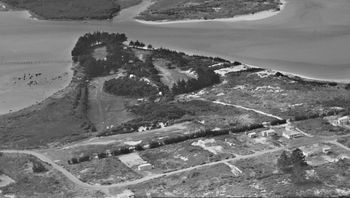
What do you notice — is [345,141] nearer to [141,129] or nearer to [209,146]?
[209,146]

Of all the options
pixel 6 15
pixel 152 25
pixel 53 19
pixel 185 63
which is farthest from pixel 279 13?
pixel 6 15

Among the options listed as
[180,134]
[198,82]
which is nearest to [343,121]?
[180,134]

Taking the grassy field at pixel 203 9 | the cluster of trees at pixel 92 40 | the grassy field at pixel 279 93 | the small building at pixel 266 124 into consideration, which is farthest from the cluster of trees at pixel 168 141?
the grassy field at pixel 203 9

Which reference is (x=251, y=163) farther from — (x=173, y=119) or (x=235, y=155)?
(x=173, y=119)

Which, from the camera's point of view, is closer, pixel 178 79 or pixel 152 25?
pixel 178 79

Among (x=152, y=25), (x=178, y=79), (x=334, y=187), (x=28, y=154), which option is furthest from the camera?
(x=152, y=25)

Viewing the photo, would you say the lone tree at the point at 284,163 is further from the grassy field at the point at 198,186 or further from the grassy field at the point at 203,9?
the grassy field at the point at 203,9

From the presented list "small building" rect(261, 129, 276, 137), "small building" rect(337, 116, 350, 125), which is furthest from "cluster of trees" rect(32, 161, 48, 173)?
"small building" rect(337, 116, 350, 125)
